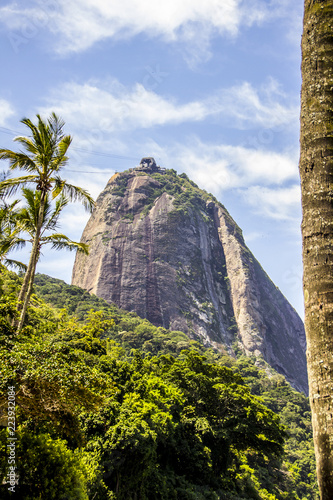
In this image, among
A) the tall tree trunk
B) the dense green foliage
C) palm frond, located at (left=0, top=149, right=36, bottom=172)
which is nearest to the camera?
the tall tree trunk

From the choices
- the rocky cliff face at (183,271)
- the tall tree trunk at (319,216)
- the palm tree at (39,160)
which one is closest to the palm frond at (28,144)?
the palm tree at (39,160)

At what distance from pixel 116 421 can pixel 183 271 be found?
93647mm

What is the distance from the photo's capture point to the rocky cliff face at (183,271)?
315 ft

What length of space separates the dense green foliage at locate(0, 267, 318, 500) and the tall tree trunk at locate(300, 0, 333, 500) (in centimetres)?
514

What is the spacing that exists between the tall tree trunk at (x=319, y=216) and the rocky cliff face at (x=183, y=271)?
9087 centimetres

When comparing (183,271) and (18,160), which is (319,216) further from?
(183,271)

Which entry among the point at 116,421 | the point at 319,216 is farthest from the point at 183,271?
the point at 319,216

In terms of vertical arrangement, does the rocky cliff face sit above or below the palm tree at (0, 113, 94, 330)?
above

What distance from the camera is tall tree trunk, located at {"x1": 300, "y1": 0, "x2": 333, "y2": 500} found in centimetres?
217

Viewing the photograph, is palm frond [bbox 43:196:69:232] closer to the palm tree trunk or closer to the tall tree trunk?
the palm tree trunk

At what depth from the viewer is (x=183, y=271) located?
348ft

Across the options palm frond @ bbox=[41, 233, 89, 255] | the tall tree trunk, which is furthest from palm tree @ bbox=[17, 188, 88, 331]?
the tall tree trunk

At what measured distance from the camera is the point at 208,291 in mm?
110750

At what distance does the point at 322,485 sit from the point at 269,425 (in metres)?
20.8
